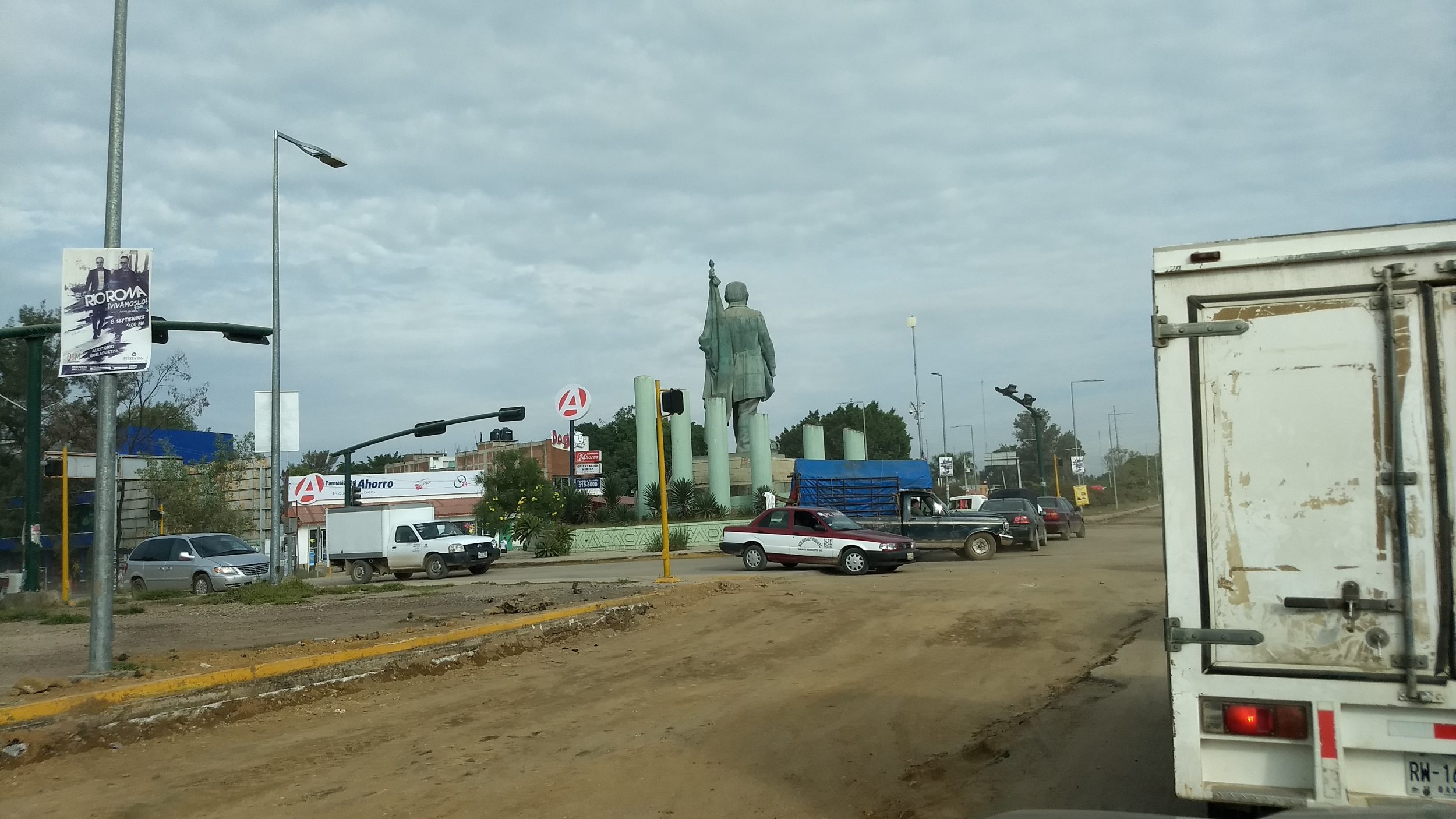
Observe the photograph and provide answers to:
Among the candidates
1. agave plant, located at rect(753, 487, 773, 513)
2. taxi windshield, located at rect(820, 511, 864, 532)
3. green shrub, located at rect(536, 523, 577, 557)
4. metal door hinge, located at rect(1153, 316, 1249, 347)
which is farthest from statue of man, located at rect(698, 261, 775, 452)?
metal door hinge, located at rect(1153, 316, 1249, 347)

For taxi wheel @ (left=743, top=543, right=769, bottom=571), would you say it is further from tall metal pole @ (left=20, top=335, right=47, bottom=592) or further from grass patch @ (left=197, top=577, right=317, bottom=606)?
tall metal pole @ (left=20, top=335, right=47, bottom=592)

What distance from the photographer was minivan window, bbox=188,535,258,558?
84.8 ft

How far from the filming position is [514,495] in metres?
47.8

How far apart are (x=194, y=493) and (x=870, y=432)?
291ft

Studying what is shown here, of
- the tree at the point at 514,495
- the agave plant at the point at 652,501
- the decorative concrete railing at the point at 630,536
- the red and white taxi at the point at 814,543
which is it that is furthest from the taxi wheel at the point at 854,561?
the agave plant at the point at 652,501

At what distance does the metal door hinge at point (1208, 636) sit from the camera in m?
4.23

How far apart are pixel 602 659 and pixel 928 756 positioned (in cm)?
510

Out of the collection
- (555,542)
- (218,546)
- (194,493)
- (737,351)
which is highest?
(737,351)

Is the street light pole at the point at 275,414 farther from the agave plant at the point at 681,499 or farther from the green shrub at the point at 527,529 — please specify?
the agave plant at the point at 681,499

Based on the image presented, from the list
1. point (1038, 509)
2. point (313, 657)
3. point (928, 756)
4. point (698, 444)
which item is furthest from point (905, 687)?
point (698, 444)

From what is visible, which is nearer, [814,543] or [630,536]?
[814,543]

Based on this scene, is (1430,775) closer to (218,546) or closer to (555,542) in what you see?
(218,546)

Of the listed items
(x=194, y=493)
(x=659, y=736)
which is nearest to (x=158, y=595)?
(x=659, y=736)

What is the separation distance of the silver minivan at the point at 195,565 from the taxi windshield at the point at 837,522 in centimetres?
1319
